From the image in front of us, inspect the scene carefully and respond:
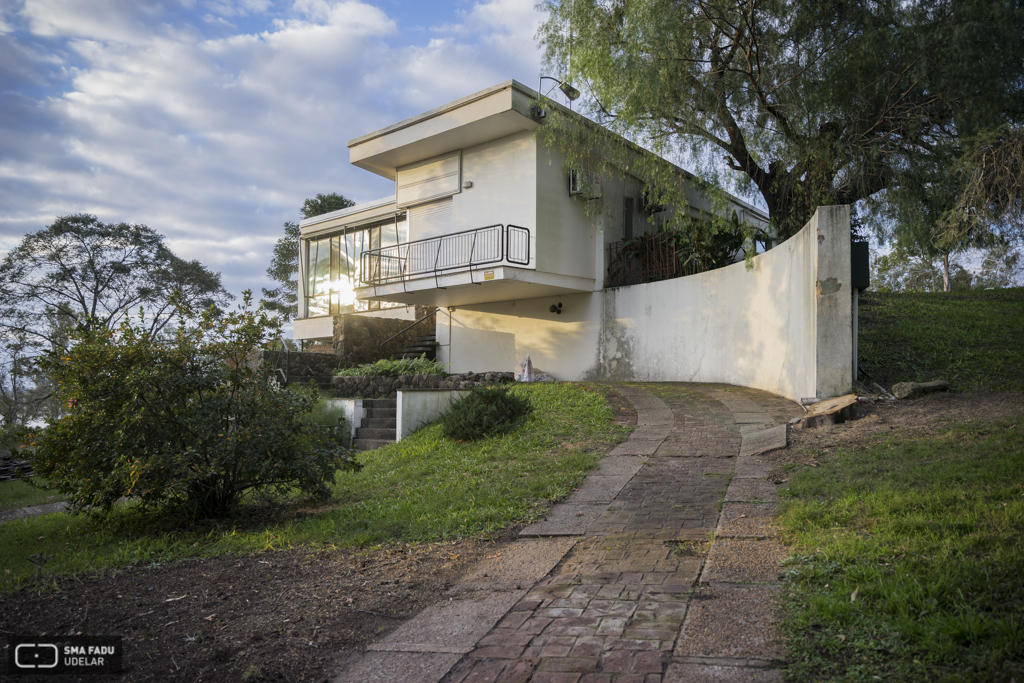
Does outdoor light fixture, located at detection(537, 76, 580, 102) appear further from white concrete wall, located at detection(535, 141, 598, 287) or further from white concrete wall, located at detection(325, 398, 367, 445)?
white concrete wall, located at detection(325, 398, 367, 445)

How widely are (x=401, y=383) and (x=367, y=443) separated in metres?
2.71

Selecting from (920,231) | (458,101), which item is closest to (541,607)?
(920,231)

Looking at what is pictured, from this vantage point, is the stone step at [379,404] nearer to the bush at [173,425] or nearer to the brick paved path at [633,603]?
the bush at [173,425]

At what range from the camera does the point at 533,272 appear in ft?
45.6

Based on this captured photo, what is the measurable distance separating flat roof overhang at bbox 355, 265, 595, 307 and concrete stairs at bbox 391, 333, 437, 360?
1.74 metres

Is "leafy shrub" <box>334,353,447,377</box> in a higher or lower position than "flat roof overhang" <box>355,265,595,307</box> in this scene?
lower

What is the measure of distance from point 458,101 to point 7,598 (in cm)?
1244

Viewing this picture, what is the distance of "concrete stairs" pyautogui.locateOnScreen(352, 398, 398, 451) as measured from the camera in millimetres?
11062

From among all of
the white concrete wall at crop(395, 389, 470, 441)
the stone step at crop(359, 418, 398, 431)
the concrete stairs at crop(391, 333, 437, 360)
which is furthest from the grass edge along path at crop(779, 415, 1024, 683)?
the concrete stairs at crop(391, 333, 437, 360)

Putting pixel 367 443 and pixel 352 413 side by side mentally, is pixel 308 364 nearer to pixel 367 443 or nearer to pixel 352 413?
pixel 352 413

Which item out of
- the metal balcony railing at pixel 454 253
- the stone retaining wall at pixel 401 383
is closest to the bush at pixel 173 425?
the stone retaining wall at pixel 401 383

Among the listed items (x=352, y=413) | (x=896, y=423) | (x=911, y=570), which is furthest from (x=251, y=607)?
(x=352, y=413)

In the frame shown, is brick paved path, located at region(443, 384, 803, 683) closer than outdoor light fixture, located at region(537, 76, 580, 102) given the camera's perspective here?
Yes

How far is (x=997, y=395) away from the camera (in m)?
7.26
